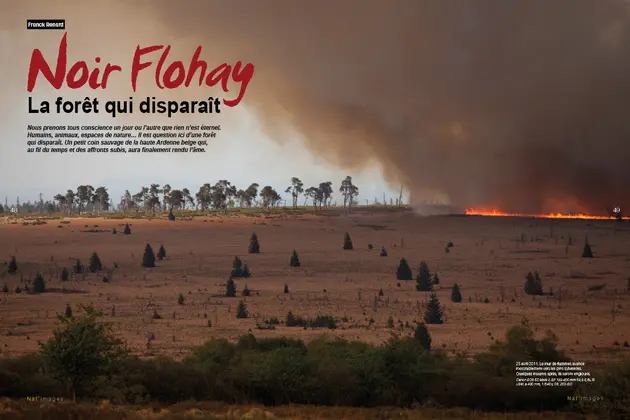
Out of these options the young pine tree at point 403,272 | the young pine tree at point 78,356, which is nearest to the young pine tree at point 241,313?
the young pine tree at point 78,356

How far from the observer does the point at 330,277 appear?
3477 inches

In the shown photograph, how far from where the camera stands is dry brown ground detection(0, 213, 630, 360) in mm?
58031

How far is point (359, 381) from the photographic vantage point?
129ft

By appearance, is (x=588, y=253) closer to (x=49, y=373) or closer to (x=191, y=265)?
(x=191, y=265)

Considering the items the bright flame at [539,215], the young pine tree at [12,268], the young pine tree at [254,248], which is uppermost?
the bright flame at [539,215]

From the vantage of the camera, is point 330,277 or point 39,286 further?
point 330,277

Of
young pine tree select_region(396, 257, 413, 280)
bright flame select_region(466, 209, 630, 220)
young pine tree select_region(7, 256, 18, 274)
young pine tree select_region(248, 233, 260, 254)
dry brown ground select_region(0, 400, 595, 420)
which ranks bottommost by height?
dry brown ground select_region(0, 400, 595, 420)

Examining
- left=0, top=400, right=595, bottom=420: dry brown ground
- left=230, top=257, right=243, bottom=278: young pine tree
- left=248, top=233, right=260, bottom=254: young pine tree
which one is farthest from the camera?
left=248, top=233, right=260, bottom=254: young pine tree

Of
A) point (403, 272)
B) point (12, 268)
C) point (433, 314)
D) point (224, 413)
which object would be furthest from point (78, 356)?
point (12, 268)

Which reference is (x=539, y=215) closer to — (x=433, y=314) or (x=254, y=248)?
(x=254, y=248)

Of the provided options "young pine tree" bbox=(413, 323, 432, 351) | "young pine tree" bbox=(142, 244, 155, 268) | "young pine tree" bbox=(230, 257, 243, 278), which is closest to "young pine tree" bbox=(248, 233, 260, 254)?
"young pine tree" bbox=(142, 244, 155, 268)

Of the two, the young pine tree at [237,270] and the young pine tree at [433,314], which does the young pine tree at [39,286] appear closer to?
the young pine tree at [237,270]

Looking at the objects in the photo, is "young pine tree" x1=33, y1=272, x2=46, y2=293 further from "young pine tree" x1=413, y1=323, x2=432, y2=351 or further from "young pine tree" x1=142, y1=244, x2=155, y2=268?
"young pine tree" x1=413, y1=323, x2=432, y2=351

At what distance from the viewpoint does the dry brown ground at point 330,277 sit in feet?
190
